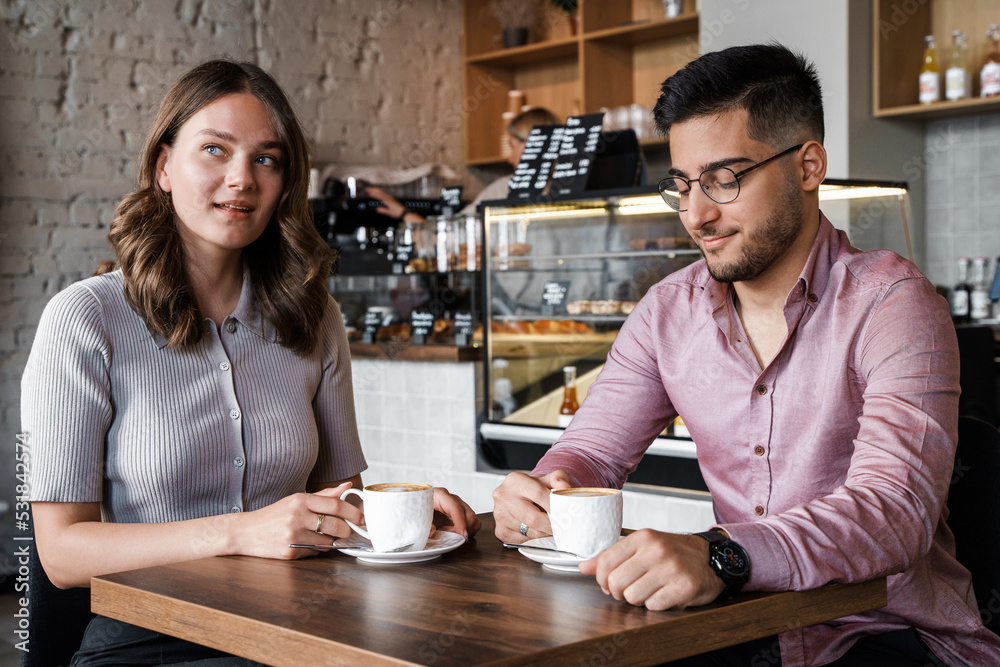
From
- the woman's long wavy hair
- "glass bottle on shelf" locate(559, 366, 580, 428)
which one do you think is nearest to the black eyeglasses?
the woman's long wavy hair

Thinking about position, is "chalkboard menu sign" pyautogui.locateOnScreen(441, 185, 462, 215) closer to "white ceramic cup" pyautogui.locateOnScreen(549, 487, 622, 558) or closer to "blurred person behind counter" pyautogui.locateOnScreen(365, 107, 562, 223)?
"blurred person behind counter" pyautogui.locateOnScreen(365, 107, 562, 223)

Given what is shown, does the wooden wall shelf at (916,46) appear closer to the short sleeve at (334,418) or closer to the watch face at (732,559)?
the short sleeve at (334,418)

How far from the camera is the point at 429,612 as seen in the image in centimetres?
106

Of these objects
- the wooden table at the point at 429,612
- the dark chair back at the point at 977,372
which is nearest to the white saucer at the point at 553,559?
the wooden table at the point at 429,612

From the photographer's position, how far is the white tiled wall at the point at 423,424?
13.0 feet

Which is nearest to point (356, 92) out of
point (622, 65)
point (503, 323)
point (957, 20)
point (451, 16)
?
point (451, 16)

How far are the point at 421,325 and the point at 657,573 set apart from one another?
3.20m

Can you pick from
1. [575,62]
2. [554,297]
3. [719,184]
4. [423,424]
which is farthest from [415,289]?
[719,184]

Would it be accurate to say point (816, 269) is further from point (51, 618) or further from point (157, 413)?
point (51, 618)

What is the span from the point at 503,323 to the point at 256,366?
211cm

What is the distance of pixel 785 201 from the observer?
163 cm

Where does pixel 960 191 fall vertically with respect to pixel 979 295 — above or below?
above

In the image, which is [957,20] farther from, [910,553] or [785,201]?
[910,553]

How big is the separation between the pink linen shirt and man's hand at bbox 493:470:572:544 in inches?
5.3
